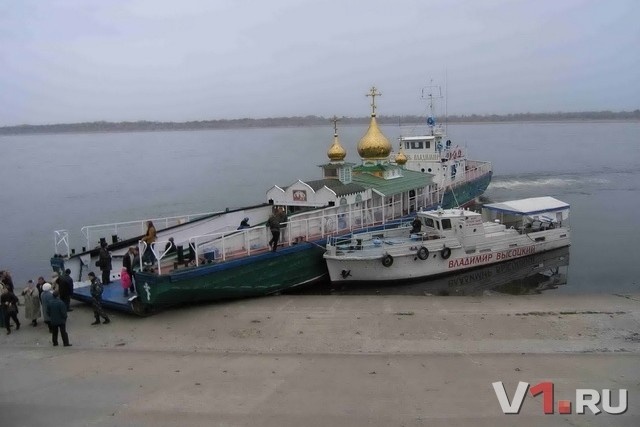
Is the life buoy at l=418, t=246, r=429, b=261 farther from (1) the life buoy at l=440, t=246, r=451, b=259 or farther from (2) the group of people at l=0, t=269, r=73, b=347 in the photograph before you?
(2) the group of people at l=0, t=269, r=73, b=347

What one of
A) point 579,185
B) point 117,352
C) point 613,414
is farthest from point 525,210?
point 579,185

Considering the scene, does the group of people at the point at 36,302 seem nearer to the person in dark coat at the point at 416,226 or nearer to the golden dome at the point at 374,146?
the person in dark coat at the point at 416,226

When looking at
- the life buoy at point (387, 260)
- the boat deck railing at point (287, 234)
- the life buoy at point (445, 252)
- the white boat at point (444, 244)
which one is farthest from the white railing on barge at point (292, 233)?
the life buoy at point (445, 252)

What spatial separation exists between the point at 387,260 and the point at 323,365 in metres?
8.53

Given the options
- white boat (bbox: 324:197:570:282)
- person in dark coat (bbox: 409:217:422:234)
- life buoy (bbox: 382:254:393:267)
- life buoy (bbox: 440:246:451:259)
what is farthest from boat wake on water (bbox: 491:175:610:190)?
life buoy (bbox: 382:254:393:267)

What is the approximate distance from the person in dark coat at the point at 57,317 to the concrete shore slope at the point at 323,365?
0.30 m

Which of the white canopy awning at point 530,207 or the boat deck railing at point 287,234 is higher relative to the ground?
the boat deck railing at point 287,234

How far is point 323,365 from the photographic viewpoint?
10.9 meters

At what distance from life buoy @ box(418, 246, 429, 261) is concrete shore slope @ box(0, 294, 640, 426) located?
334cm

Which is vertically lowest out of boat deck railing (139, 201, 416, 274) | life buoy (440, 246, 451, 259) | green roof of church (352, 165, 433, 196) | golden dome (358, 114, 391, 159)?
life buoy (440, 246, 451, 259)

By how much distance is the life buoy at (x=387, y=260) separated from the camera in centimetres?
1895

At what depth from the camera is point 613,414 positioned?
8672 mm

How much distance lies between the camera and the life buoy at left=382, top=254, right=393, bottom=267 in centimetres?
1895

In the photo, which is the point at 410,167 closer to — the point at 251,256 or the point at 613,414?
the point at 251,256
